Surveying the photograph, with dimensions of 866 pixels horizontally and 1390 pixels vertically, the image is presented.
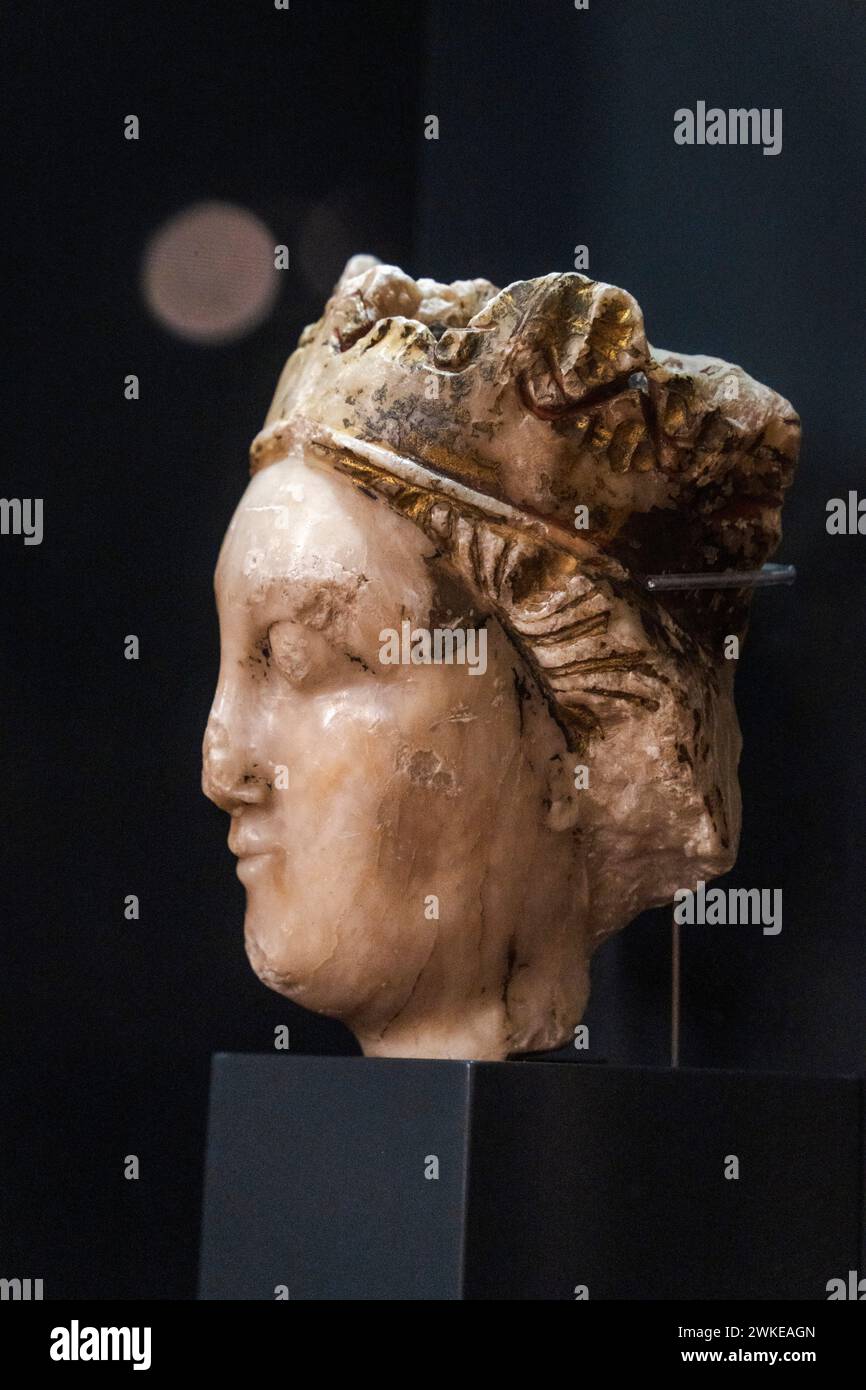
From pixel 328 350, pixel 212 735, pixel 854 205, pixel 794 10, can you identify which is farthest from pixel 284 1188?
pixel 794 10

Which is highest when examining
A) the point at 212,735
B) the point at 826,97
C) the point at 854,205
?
the point at 826,97

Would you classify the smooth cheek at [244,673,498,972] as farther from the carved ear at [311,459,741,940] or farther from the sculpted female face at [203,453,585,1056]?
the carved ear at [311,459,741,940]

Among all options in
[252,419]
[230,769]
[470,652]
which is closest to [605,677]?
[470,652]

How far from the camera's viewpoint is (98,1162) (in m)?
3.68

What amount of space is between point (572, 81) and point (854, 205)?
85 centimetres

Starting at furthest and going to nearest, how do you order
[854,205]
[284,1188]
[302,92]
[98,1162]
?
1. [302,92]
2. [98,1162]
3. [854,205]
4. [284,1188]

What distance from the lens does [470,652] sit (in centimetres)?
278

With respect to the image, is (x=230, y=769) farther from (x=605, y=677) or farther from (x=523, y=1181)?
(x=523, y=1181)

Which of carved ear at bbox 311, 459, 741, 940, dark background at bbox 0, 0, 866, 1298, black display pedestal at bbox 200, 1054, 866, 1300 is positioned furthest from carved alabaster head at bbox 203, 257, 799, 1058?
dark background at bbox 0, 0, 866, 1298

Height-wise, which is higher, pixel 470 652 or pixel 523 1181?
pixel 470 652

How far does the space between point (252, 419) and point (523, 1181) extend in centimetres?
208

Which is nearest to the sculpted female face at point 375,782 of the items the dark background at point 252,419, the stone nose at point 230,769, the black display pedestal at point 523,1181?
the stone nose at point 230,769

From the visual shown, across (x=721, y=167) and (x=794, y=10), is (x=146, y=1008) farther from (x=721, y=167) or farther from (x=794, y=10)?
(x=794, y=10)

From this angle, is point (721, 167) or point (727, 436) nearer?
point (727, 436)
